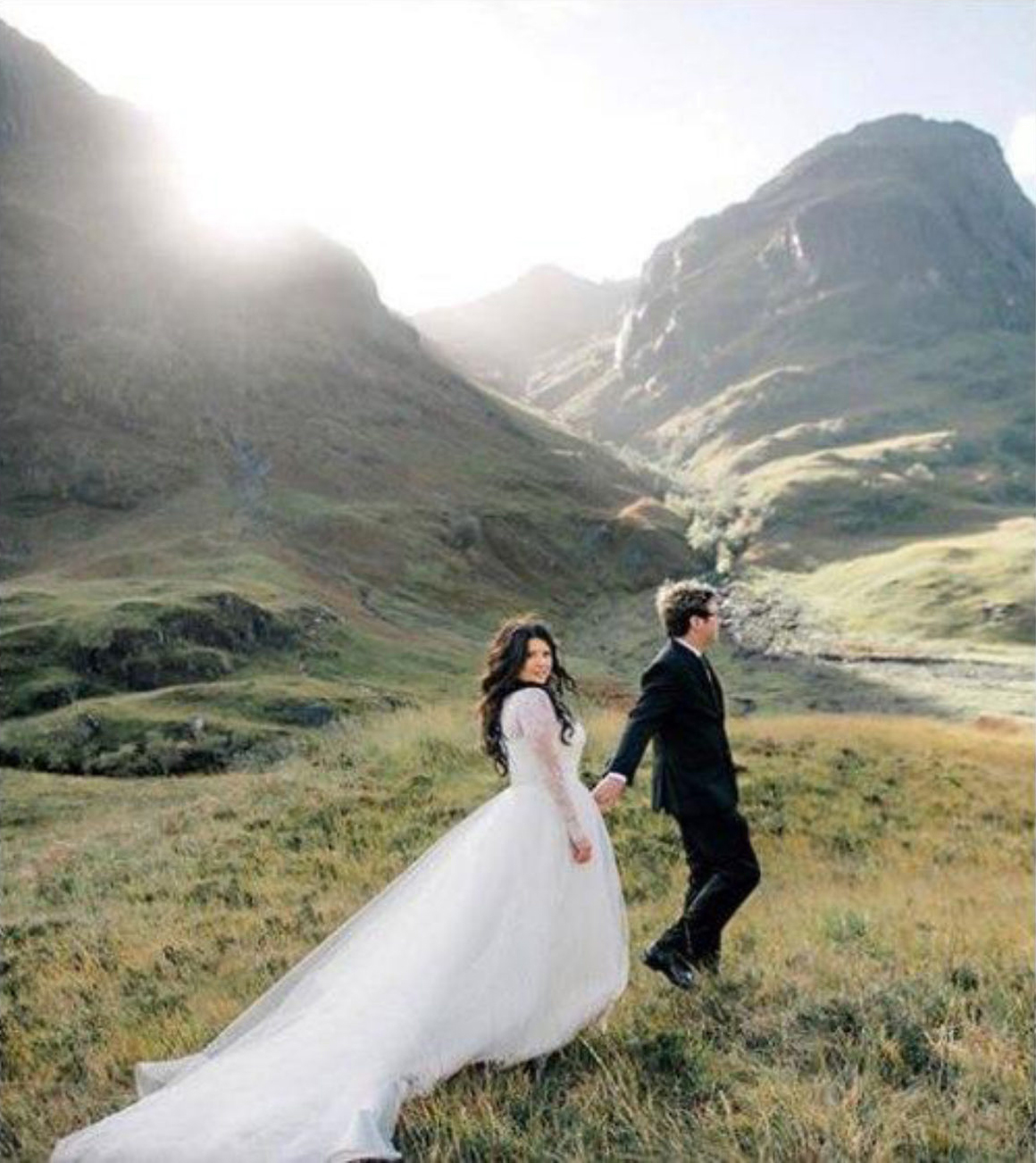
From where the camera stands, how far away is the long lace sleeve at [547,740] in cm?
787

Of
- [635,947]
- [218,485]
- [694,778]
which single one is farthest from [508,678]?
[218,485]

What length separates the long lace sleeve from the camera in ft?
25.8

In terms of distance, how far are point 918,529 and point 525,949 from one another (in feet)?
513

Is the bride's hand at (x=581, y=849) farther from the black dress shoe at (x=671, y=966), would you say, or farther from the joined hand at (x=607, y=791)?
the black dress shoe at (x=671, y=966)

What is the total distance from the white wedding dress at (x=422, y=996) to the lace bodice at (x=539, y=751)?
1cm

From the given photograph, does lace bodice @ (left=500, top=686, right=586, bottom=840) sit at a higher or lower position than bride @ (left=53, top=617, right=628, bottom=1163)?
higher

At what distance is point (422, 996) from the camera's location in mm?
7152

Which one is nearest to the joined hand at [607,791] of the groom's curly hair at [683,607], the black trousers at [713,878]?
the black trousers at [713,878]

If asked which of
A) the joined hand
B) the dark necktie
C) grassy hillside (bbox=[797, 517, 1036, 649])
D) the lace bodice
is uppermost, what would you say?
the dark necktie

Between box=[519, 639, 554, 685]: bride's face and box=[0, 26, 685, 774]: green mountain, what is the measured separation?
72.4 ft

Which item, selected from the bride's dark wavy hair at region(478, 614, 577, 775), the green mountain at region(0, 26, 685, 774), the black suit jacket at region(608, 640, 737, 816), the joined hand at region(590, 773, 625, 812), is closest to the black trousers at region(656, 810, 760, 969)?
the black suit jacket at region(608, 640, 737, 816)

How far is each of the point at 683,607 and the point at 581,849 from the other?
85.8 inches

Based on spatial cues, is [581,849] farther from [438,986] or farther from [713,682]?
[713,682]

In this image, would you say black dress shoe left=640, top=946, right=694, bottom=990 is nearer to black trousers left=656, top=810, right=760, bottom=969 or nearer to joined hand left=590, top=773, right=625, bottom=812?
black trousers left=656, top=810, right=760, bottom=969
